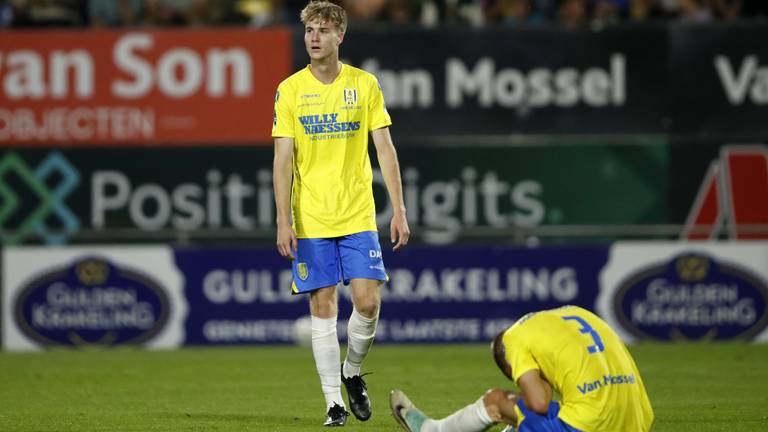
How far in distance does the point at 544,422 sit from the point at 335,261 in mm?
2350

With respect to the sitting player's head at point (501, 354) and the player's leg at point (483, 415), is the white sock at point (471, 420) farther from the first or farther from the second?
the sitting player's head at point (501, 354)

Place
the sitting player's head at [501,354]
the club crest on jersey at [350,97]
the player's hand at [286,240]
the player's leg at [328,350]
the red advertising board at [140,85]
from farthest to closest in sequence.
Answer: the red advertising board at [140,85]
the club crest on jersey at [350,97]
the player's leg at [328,350]
the player's hand at [286,240]
the sitting player's head at [501,354]

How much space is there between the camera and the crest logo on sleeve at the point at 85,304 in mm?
15789

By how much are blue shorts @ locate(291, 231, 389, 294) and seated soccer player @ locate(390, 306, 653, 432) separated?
6.02 feet

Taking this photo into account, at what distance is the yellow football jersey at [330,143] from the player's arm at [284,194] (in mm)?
90

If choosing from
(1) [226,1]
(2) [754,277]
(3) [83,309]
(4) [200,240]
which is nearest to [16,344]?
(3) [83,309]

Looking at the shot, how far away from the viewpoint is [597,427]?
267 inches

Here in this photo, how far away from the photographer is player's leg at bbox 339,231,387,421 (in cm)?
868

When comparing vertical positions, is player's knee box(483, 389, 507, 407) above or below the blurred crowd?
below

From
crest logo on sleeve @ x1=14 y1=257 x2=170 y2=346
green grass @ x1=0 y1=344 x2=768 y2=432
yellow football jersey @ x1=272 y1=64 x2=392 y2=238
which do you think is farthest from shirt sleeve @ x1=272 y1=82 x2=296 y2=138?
crest logo on sleeve @ x1=14 y1=257 x2=170 y2=346

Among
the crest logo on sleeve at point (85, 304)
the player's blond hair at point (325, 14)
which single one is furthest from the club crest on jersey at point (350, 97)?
the crest logo on sleeve at point (85, 304)

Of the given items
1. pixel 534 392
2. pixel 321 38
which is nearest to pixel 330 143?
pixel 321 38

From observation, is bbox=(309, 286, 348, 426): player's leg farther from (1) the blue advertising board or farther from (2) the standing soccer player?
(1) the blue advertising board

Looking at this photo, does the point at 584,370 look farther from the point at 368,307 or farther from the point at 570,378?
the point at 368,307
